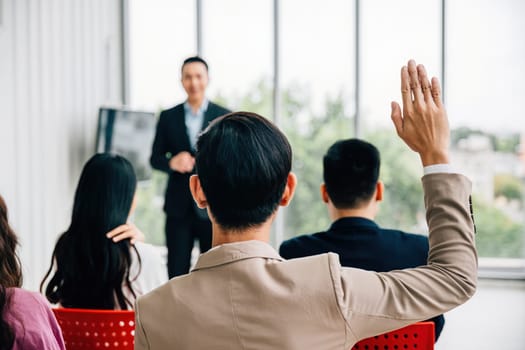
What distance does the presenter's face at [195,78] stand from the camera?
13.5ft

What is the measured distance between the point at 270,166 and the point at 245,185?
54mm

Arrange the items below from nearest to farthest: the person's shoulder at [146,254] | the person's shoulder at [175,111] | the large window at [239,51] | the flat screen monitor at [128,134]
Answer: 1. the person's shoulder at [146,254]
2. the person's shoulder at [175,111]
3. the flat screen monitor at [128,134]
4. the large window at [239,51]

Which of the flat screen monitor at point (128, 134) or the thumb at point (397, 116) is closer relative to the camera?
the thumb at point (397, 116)

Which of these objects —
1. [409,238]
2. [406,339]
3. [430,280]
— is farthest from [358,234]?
[430,280]

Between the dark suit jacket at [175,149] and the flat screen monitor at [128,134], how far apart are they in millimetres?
749

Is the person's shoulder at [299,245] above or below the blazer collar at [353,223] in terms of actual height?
below

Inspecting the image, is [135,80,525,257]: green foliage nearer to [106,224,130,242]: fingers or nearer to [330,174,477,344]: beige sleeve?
[106,224,130,242]: fingers

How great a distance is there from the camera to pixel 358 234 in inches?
75.4

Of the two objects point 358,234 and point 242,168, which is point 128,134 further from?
point 242,168

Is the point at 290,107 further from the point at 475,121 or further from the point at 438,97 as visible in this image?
the point at 438,97

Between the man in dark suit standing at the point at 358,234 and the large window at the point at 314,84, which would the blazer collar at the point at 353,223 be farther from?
the large window at the point at 314,84

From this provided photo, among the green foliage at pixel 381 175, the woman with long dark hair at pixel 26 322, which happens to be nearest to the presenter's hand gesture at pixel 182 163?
the green foliage at pixel 381 175

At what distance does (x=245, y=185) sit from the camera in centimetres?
103

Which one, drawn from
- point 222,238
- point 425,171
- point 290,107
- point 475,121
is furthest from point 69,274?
point 475,121
